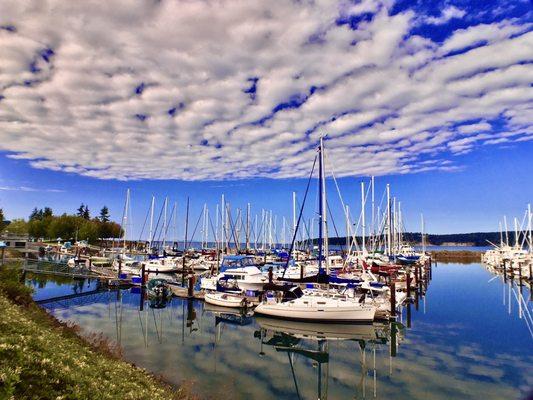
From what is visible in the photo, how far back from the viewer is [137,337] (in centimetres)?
3012

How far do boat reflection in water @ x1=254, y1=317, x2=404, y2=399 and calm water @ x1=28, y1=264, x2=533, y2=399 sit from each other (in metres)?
0.09

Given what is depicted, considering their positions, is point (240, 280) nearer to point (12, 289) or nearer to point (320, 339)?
point (320, 339)

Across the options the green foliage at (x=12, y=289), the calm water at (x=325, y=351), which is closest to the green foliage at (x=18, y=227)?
the calm water at (x=325, y=351)

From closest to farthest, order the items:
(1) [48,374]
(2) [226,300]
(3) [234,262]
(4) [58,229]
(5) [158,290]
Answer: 1. (1) [48,374]
2. (2) [226,300]
3. (5) [158,290]
4. (3) [234,262]
5. (4) [58,229]

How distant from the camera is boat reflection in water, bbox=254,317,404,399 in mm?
23575

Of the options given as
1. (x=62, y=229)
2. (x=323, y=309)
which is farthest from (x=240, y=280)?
(x=62, y=229)

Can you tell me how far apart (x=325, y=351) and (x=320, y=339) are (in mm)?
3237

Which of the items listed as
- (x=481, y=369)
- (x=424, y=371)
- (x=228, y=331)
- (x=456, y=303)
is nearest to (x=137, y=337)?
(x=228, y=331)

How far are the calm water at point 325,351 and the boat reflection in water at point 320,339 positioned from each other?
0.09 metres

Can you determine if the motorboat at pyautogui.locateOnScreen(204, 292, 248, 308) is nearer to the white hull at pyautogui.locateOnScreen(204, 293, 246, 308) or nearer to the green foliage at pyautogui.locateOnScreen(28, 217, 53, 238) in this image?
the white hull at pyautogui.locateOnScreen(204, 293, 246, 308)

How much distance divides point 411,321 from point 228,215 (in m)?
76.7

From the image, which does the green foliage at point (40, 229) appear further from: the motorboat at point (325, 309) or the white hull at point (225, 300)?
the motorboat at point (325, 309)

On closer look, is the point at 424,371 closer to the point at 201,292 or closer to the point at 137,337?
the point at 137,337

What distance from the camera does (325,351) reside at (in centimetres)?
2789
